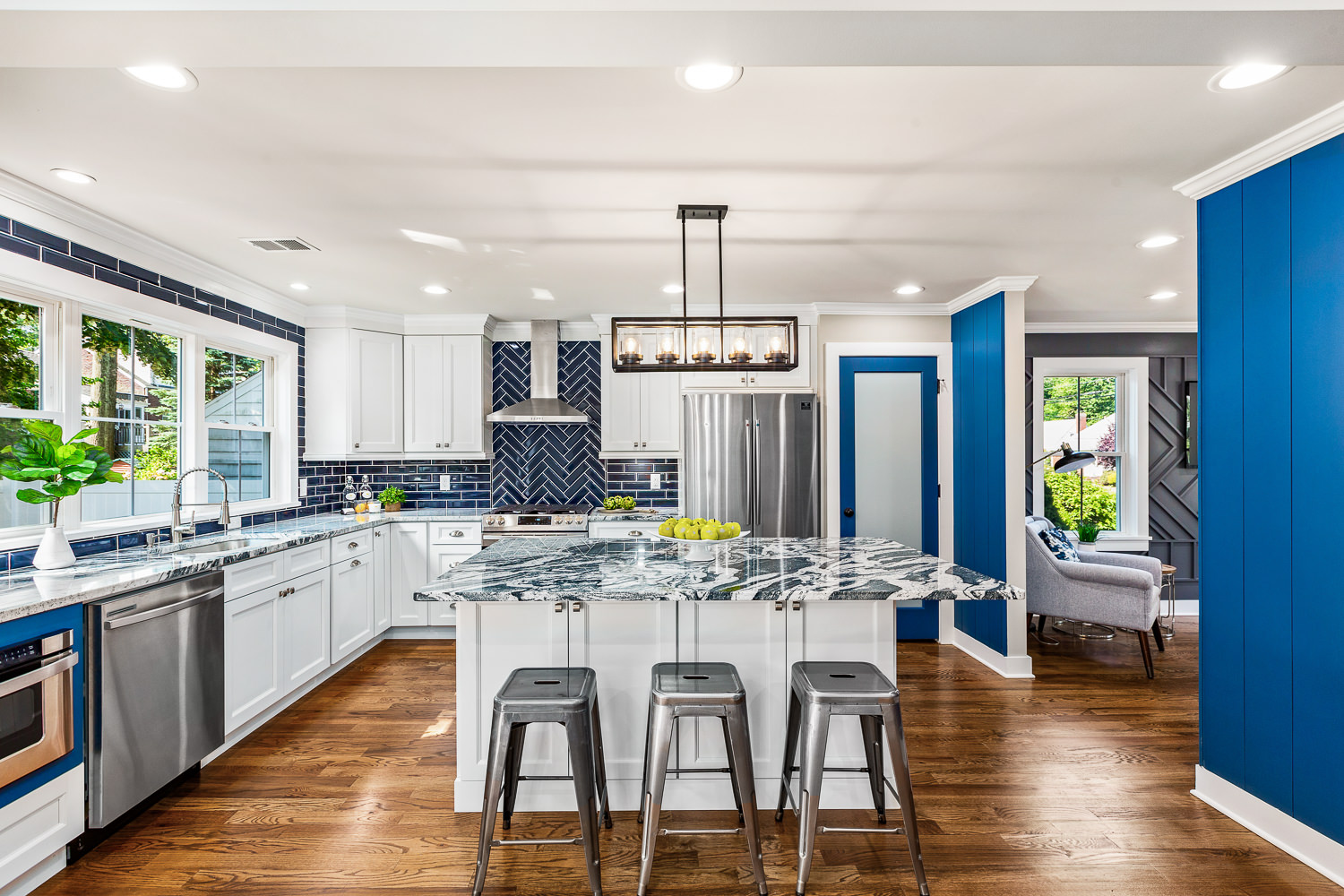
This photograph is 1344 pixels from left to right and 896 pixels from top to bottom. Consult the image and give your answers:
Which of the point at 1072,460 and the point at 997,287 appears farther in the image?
the point at 1072,460

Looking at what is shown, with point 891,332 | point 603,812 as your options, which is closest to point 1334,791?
point 603,812

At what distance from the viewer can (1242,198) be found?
2375 millimetres

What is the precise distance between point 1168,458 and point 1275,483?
3.73 metres

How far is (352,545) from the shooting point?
13.7 ft

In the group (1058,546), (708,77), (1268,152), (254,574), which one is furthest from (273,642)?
(1058,546)

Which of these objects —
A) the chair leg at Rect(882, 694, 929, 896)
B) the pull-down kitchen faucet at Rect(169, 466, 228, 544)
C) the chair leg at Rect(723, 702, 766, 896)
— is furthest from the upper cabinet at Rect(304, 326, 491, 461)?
the chair leg at Rect(882, 694, 929, 896)

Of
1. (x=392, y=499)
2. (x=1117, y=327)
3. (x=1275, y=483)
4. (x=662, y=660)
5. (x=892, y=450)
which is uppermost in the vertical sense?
(x=1117, y=327)

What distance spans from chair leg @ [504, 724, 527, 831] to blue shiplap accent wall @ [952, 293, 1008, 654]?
10.3 feet

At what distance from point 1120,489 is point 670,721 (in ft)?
16.9

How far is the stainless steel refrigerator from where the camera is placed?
4492 mm

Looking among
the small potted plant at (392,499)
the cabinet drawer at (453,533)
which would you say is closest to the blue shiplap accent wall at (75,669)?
the cabinet drawer at (453,533)

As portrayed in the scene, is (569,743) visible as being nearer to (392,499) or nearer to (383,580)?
(383,580)

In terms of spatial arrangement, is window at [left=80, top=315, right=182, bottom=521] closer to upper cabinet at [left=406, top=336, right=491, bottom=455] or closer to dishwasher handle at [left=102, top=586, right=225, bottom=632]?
dishwasher handle at [left=102, top=586, right=225, bottom=632]

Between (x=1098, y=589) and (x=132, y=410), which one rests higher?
(x=132, y=410)
